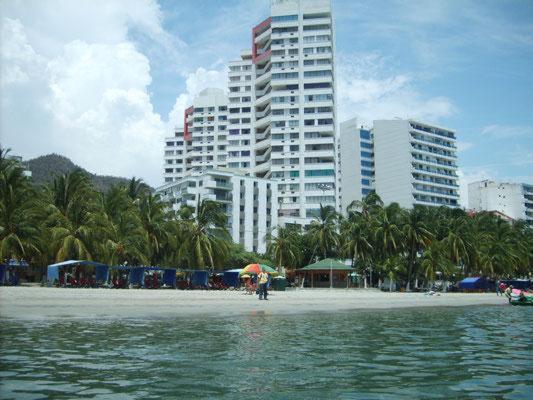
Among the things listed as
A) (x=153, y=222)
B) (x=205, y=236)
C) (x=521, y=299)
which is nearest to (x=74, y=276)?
(x=153, y=222)

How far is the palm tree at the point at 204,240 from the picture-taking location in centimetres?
5688

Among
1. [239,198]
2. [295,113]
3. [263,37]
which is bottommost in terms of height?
[239,198]

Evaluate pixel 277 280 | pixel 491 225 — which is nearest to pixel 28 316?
pixel 277 280

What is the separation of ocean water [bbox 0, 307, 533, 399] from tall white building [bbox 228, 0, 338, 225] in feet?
317

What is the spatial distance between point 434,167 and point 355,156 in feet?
66.0

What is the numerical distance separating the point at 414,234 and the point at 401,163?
5986 cm

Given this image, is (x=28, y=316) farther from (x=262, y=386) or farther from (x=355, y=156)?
(x=355, y=156)

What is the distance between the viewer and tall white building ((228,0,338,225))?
114 m

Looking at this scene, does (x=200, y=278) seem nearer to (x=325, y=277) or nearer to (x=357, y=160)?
(x=325, y=277)

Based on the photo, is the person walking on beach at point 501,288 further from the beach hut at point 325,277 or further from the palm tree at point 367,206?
the palm tree at point 367,206

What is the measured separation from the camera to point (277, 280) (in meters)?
57.7

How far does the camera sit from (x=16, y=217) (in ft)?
143

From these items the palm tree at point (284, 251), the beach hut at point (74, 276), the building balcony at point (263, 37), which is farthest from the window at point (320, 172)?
the beach hut at point (74, 276)

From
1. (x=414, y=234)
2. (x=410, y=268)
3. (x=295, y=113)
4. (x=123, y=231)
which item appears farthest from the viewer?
(x=295, y=113)
